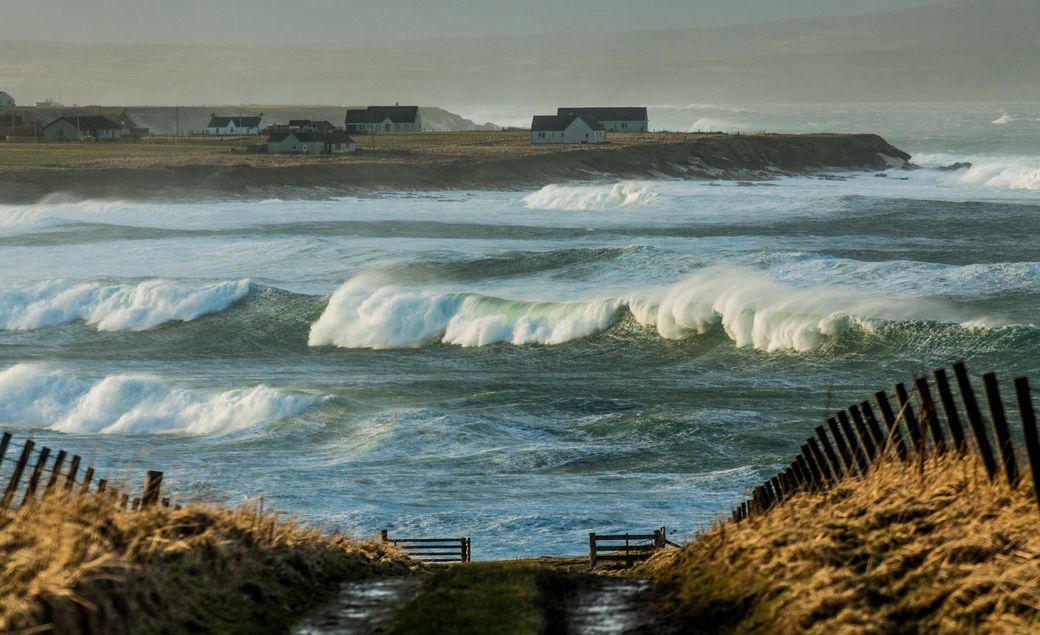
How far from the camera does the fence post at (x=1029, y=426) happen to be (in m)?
→ 8.44

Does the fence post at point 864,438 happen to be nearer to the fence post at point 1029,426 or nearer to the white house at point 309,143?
the fence post at point 1029,426

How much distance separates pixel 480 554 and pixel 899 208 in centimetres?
6905

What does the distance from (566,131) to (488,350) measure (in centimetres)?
9550

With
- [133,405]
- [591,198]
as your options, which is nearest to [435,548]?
[133,405]

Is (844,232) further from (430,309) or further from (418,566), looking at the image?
(418,566)

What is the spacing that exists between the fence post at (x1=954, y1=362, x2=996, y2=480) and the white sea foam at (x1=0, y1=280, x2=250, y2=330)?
41.6 meters

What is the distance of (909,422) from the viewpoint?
11.0m

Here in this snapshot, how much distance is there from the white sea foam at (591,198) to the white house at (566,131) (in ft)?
113

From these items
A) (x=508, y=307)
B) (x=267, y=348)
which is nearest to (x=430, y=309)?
(x=508, y=307)

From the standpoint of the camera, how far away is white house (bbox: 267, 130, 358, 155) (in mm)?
121562

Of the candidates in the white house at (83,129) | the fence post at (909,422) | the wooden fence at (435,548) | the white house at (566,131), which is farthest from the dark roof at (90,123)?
the fence post at (909,422)

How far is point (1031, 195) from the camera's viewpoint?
10188 centimetres

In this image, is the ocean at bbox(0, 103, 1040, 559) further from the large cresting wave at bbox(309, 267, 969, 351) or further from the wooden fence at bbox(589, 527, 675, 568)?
the wooden fence at bbox(589, 527, 675, 568)

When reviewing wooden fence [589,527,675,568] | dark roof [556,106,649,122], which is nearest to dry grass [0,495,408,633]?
wooden fence [589,527,675,568]
